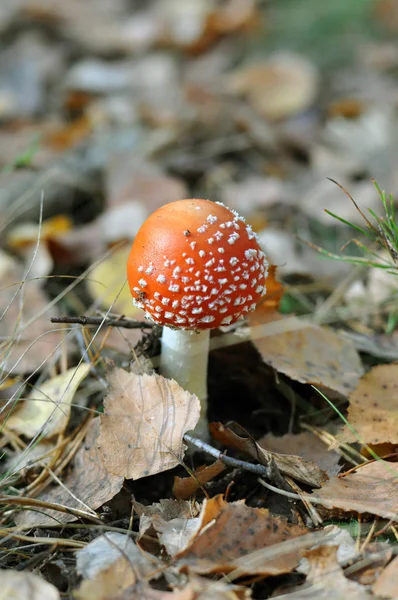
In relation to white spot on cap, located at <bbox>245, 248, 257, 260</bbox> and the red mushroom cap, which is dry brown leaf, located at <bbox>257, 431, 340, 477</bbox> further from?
white spot on cap, located at <bbox>245, 248, 257, 260</bbox>

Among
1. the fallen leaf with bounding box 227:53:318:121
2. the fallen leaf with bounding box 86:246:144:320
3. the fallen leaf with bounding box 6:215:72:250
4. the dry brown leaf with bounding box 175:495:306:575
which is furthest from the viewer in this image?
the fallen leaf with bounding box 227:53:318:121

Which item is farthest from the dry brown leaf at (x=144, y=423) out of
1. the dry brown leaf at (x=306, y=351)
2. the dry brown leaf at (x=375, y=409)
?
the dry brown leaf at (x=375, y=409)

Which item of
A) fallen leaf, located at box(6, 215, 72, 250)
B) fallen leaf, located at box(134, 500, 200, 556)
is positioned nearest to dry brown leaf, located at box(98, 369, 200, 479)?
A: fallen leaf, located at box(134, 500, 200, 556)

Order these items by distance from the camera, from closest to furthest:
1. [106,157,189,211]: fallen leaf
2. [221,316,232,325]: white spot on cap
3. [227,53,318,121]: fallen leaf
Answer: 1. [221,316,232,325]: white spot on cap
2. [106,157,189,211]: fallen leaf
3. [227,53,318,121]: fallen leaf

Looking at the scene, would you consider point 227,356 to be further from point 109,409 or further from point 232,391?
point 109,409

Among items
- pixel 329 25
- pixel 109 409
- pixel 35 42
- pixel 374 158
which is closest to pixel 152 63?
pixel 35 42

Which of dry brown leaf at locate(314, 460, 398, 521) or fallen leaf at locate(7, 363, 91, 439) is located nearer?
dry brown leaf at locate(314, 460, 398, 521)
